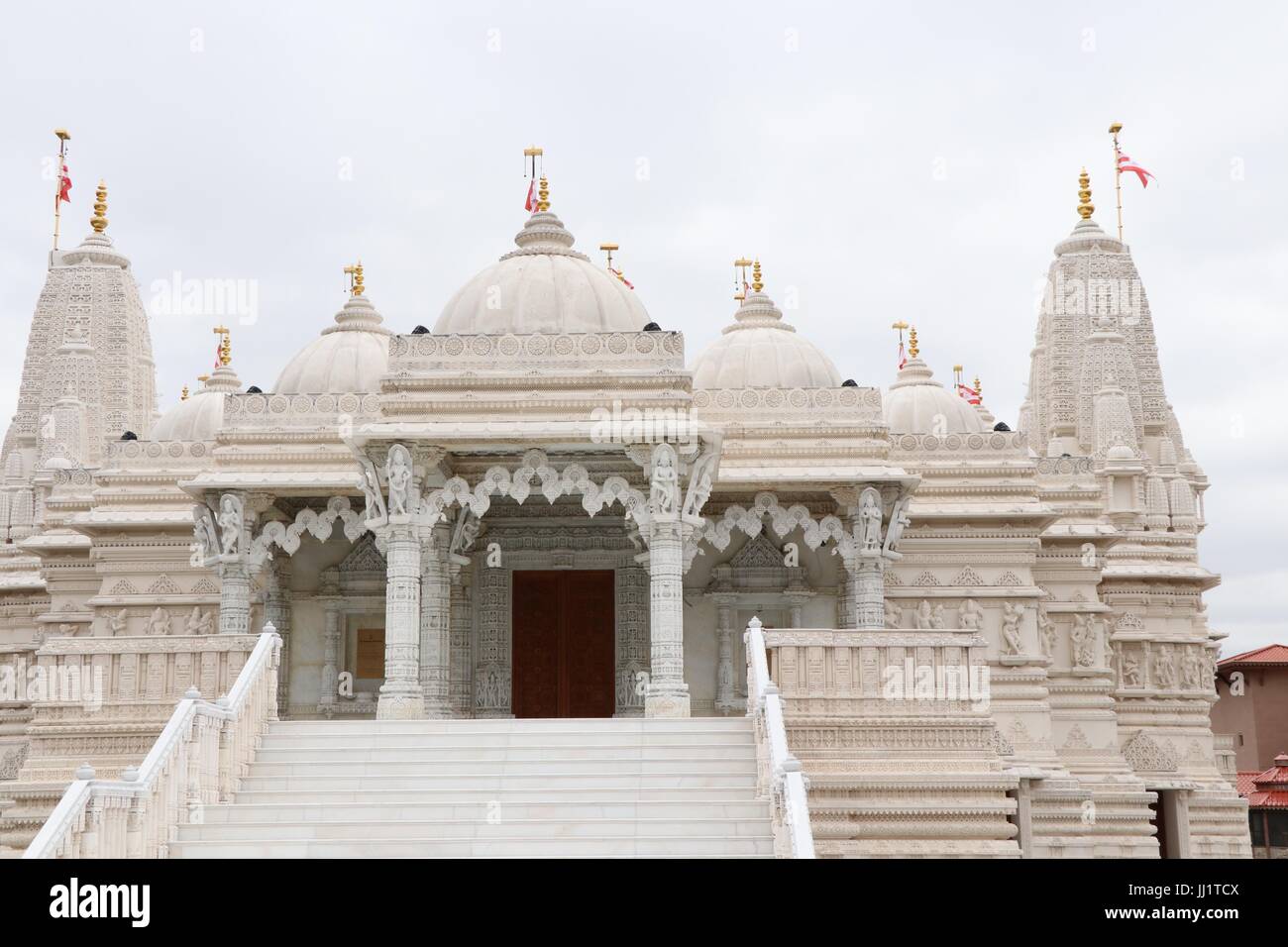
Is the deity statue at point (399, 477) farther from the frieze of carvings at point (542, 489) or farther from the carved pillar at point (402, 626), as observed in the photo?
the frieze of carvings at point (542, 489)

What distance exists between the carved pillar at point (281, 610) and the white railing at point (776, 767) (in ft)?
29.9

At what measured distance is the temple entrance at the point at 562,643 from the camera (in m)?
26.4

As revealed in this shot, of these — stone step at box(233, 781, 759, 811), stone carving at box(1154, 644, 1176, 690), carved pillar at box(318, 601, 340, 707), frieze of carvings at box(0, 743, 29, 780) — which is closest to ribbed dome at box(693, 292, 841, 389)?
carved pillar at box(318, 601, 340, 707)

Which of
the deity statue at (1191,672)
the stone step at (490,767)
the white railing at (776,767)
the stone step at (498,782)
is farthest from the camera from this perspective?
the deity statue at (1191,672)

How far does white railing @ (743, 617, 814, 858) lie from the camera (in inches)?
600

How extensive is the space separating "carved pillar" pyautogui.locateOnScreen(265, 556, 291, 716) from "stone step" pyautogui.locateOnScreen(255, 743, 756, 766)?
7.85 meters

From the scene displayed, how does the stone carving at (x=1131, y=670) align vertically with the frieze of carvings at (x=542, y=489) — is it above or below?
below

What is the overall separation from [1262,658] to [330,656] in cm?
3061

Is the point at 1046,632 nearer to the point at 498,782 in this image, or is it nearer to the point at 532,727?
the point at 532,727

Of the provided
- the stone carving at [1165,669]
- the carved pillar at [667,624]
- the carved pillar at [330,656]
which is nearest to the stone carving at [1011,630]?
the stone carving at [1165,669]

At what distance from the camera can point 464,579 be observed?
26.6 m

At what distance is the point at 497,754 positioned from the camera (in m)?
18.9
